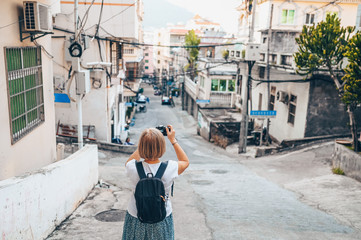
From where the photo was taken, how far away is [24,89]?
21.8 feet

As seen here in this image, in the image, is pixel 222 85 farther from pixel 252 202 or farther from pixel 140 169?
pixel 140 169

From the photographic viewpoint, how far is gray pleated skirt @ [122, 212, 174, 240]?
2.91 metres

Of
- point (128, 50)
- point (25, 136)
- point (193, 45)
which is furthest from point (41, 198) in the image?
point (193, 45)

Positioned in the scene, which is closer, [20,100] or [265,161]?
[20,100]

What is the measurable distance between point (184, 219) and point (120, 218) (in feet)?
3.76

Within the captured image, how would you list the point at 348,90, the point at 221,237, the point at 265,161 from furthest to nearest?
the point at 265,161
the point at 348,90
the point at 221,237

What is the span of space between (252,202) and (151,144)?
5250mm

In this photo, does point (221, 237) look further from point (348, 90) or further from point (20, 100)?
point (348, 90)

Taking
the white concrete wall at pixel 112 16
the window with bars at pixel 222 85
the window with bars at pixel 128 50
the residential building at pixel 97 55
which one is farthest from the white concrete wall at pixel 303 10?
the white concrete wall at pixel 112 16

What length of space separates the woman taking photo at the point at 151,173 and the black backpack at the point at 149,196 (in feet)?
0.14

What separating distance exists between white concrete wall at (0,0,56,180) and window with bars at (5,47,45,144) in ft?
0.43

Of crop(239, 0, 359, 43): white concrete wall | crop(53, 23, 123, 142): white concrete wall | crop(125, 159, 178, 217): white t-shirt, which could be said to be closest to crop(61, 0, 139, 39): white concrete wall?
crop(53, 23, 123, 142): white concrete wall

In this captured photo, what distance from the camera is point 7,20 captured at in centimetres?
590

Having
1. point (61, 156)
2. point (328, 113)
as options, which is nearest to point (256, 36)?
point (328, 113)
